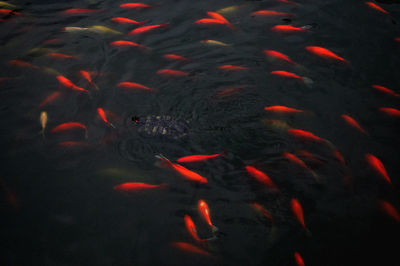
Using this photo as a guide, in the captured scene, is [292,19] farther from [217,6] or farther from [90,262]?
[90,262]

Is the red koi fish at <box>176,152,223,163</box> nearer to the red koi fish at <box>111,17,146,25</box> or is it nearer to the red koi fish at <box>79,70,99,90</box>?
the red koi fish at <box>79,70,99,90</box>

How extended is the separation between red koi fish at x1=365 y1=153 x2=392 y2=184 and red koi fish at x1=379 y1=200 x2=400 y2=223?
1.13ft

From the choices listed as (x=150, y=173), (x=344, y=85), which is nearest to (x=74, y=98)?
(x=150, y=173)

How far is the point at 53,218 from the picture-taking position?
3.43 meters

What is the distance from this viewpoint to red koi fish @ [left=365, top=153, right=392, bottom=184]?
366 centimetres

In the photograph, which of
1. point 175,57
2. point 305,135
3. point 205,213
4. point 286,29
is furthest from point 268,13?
point 205,213

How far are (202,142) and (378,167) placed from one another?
2.23m

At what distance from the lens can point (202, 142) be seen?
4148 millimetres

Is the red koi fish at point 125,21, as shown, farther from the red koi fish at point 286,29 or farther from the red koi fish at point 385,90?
the red koi fish at point 385,90

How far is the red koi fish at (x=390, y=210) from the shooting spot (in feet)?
10.9

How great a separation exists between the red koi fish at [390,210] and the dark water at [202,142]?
0.24 feet

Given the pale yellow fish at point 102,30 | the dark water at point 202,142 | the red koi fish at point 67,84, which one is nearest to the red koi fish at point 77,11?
the dark water at point 202,142

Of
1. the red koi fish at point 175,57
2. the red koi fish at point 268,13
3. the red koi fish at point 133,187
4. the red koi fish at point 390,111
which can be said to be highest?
the red koi fish at point 268,13

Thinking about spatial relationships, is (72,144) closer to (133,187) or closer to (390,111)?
(133,187)
